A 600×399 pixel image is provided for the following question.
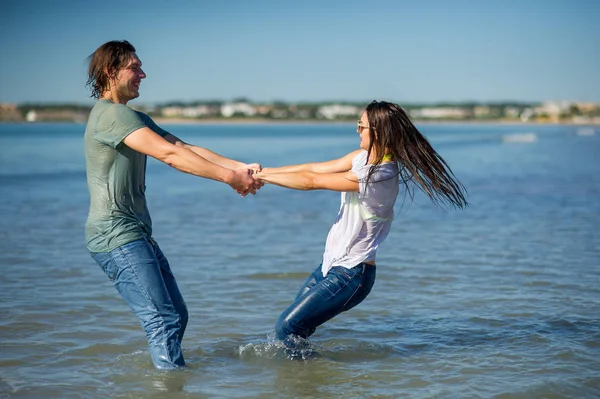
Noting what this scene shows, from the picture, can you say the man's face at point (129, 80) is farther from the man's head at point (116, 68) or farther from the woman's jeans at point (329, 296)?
the woman's jeans at point (329, 296)

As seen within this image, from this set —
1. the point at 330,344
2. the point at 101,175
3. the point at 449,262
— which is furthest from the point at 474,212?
the point at 101,175

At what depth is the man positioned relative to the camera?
499 centimetres

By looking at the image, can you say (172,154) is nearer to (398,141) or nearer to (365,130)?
(365,130)

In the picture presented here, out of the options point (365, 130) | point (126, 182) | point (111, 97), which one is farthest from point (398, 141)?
point (111, 97)

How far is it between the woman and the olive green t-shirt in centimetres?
116

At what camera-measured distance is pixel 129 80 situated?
17.1ft

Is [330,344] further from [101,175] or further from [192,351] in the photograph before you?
[101,175]

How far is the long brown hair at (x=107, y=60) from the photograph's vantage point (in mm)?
5137

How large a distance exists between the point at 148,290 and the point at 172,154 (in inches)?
35.8

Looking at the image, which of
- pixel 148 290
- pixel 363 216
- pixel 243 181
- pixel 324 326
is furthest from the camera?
pixel 324 326

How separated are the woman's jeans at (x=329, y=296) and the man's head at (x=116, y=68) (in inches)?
74.0

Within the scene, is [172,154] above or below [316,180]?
above

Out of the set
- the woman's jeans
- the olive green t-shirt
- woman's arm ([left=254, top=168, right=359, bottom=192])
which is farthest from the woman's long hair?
the olive green t-shirt

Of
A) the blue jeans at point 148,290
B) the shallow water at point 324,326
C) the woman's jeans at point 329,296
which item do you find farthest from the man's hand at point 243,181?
the shallow water at point 324,326
